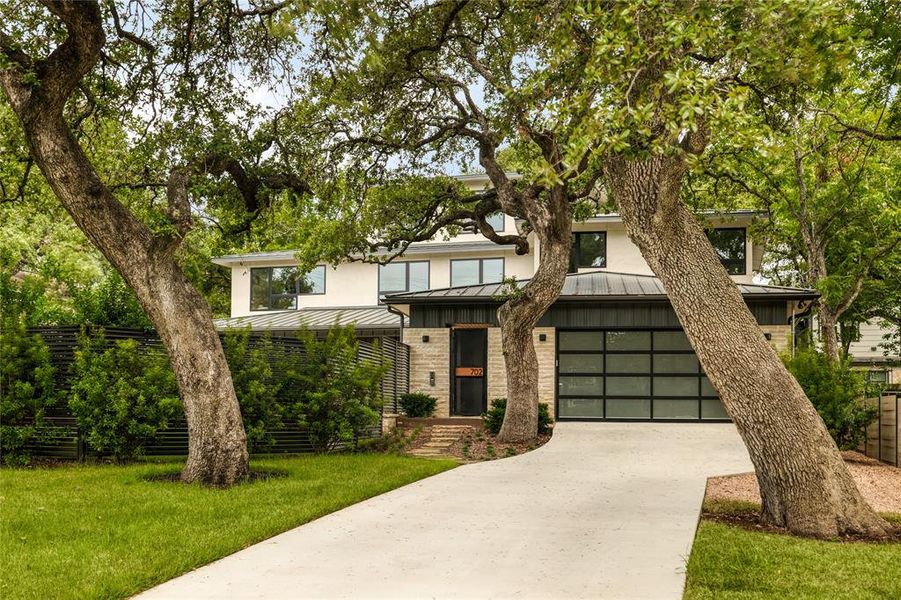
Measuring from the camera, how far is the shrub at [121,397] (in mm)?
10992

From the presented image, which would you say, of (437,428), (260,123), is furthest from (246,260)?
(260,123)

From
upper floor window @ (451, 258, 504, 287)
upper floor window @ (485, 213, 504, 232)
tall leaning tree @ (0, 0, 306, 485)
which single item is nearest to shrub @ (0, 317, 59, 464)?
tall leaning tree @ (0, 0, 306, 485)

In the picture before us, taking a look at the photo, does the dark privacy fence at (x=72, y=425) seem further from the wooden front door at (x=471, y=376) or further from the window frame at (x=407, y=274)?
the window frame at (x=407, y=274)

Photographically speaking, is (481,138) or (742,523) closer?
(742,523)

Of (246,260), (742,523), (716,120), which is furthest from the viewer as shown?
(246,260)

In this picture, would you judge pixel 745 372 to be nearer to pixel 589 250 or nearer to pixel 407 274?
pixel 589 250

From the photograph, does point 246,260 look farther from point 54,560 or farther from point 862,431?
point 54,560

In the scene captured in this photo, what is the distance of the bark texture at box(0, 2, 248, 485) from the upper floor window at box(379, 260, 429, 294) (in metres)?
14.9

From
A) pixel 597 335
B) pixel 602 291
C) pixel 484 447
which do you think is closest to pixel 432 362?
pixel 597 335

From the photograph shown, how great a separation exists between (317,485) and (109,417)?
3887 mm

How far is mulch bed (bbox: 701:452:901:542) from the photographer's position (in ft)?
23.6

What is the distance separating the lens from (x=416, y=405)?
60.1 ft

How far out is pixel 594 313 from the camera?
18.7 m

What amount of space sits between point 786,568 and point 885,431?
954 centimetres
